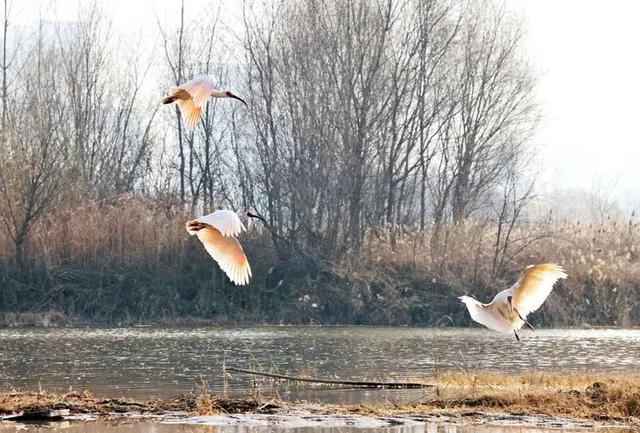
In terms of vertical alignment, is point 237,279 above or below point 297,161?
below

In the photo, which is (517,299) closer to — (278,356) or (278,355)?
(278,356)

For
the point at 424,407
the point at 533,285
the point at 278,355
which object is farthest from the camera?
the point at 278,355

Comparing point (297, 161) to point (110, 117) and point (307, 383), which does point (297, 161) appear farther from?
point (307, 383)

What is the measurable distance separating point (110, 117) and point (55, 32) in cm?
435

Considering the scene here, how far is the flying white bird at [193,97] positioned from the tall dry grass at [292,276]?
22.1 metres

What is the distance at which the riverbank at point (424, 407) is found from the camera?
14570 millimetres

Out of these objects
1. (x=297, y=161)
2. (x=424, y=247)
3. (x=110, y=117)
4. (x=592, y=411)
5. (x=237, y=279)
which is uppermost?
(x=110, y=117)

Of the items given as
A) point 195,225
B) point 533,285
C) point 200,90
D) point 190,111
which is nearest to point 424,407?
point 533,285

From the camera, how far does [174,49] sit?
45.9m

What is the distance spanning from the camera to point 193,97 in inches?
587

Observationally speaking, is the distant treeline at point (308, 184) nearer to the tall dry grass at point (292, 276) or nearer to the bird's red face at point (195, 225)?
the tall dry grass at point (292, 276)

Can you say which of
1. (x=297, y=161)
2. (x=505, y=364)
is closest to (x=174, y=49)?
(x=297, y=161)

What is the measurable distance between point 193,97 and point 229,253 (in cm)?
212

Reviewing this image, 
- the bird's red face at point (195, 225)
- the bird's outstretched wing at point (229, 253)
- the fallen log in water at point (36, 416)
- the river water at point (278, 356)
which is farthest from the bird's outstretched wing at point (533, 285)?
the fallen log in water at point (36, 416)
